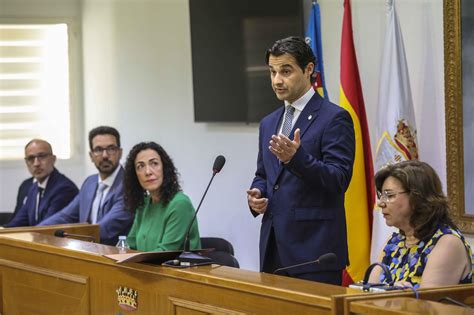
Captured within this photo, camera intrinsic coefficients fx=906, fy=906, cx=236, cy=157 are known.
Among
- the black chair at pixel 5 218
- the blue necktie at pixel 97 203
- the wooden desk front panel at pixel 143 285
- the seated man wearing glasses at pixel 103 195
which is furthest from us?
the black chair at pixel 5 218

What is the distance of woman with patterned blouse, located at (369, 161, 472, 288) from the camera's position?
9.86 ft

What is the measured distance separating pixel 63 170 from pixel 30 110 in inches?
24.8

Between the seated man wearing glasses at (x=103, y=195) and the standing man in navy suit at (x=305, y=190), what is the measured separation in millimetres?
1802

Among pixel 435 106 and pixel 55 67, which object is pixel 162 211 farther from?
pixel 55 67

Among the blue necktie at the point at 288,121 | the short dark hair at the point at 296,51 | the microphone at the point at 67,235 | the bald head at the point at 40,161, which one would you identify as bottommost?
the microphone at the point at 67,235

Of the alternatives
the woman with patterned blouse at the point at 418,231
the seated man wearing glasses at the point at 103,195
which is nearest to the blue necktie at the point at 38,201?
the seated man wearing glasses at the point at 103,195

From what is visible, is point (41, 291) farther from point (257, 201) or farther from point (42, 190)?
point (42, 190)

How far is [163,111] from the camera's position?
6996 millimetres

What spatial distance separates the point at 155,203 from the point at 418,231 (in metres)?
1.72

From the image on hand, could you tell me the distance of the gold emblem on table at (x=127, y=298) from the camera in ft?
11.0

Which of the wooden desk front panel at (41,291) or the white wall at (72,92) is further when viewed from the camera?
the white wall at (72,92)

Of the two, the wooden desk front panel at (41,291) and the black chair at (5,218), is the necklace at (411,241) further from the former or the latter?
the black chair at (5,218)

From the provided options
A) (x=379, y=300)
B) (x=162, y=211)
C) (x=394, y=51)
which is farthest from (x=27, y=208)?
(x=379, y=300)

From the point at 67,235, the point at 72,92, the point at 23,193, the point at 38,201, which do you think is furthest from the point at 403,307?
the point at 72,92
